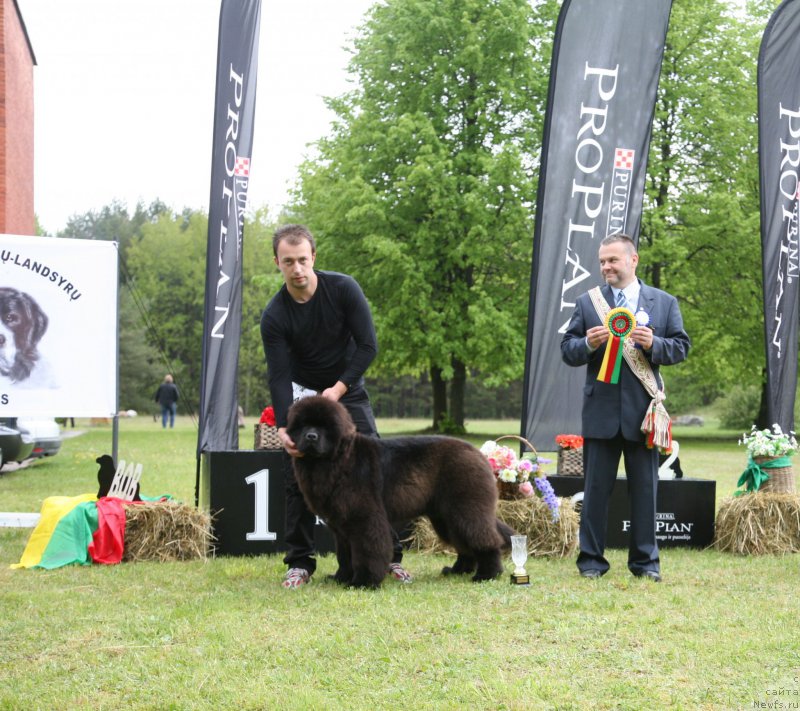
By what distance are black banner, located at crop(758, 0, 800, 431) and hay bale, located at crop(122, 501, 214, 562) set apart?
4.72 m

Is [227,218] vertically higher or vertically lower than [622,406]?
higher

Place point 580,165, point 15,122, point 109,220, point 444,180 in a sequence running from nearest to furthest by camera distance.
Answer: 1. point 580,165
2. point 444,180
3. point 15,122
4. point 109,220

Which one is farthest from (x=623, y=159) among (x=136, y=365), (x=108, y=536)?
(x=136, y=365)

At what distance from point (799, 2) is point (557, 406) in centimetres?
410

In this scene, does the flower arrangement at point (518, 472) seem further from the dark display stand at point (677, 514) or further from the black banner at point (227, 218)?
the black banner at point (227, 218)

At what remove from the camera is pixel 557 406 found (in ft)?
23.1

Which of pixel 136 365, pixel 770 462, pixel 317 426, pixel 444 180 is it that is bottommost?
pixel 136 365

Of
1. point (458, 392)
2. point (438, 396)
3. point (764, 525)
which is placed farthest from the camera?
point (438, 396)

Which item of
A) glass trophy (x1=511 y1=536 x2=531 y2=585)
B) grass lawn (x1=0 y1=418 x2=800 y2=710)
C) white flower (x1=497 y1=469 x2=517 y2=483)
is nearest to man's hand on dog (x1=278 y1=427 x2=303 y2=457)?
grass lawn (x1=0 y1=418 x2=800 y2=710)

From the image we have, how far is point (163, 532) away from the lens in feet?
18.8

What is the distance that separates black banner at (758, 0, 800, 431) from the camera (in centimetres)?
714

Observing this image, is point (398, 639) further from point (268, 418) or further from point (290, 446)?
point (268, 418)

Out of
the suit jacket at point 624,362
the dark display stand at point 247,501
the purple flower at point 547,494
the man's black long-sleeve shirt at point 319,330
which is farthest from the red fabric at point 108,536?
the suit jacket at point 624,362

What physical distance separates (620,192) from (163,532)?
4.56m
